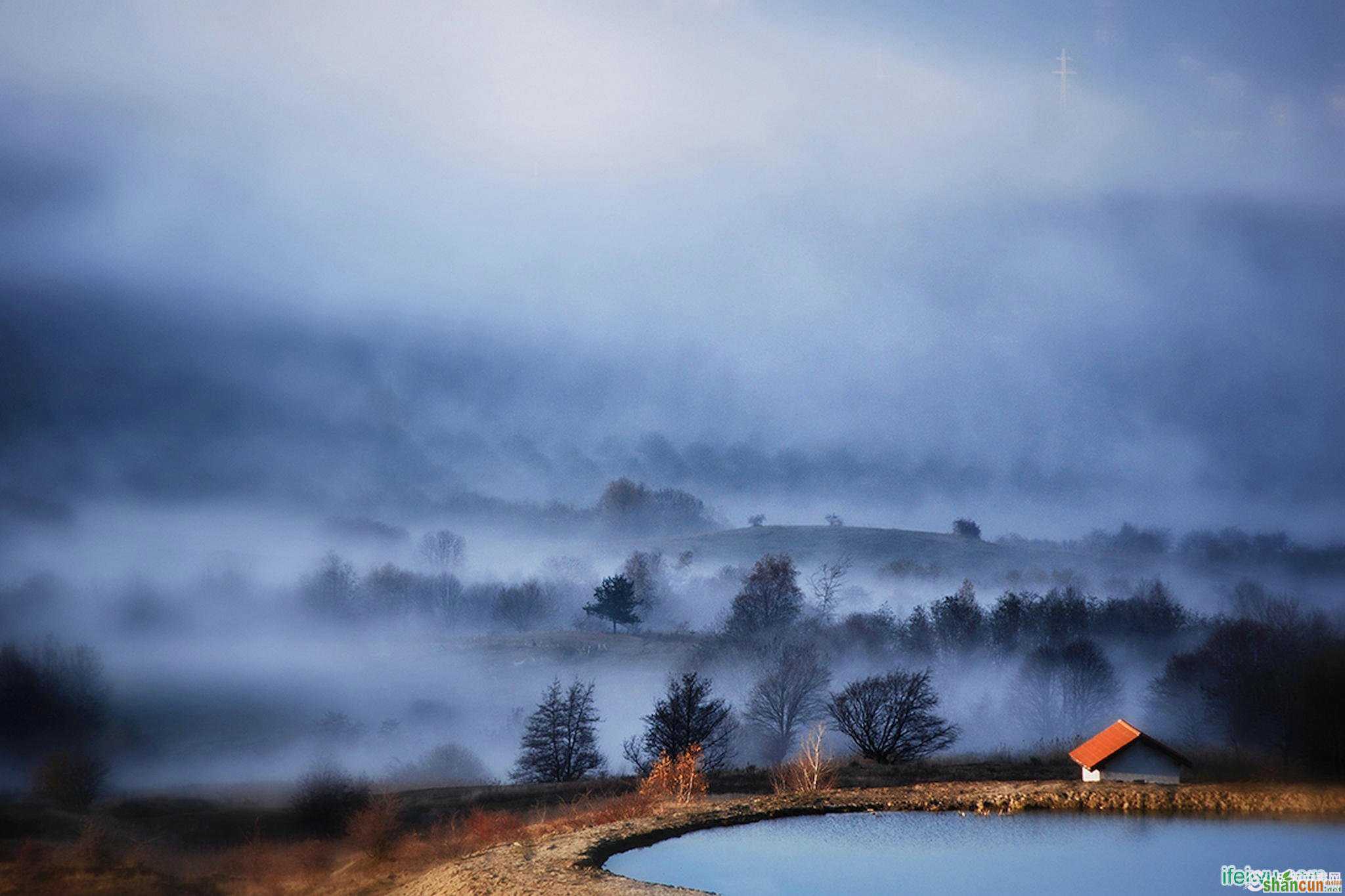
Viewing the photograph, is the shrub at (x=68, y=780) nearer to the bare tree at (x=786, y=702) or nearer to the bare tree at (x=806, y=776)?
the bare tree at (x=806, y=776)

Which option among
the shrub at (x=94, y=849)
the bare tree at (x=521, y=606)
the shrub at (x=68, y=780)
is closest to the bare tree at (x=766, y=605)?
the bare tree at (x=521, y=606)

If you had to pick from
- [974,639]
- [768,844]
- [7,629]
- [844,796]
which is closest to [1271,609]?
[974,639]

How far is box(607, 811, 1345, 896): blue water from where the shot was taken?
38.9 meters

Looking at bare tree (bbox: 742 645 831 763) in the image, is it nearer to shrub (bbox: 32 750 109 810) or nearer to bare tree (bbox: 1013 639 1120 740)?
bare tree (bbox: 1013 639 1120 740)

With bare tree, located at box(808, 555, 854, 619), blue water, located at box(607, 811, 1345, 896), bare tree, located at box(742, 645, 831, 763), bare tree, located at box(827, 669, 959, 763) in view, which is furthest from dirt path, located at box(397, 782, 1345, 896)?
bare tree, located at box(808, 555, 854, 619)

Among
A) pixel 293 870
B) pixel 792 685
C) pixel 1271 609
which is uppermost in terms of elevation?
pixel 1271 609

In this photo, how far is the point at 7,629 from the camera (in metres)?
133

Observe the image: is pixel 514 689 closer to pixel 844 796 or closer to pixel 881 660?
pixel 881 660

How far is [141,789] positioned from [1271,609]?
89.5 metres

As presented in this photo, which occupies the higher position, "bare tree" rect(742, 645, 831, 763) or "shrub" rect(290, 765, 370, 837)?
"bare tree" rect(742, 645, 831, 763)

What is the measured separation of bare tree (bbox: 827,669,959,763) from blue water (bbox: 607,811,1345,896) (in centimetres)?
2638

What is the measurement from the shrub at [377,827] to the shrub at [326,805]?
3.57ft

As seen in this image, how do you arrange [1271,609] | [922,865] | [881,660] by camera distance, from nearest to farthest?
[922,865] → [1271,609] → [881,660]

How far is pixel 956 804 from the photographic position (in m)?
53.5
